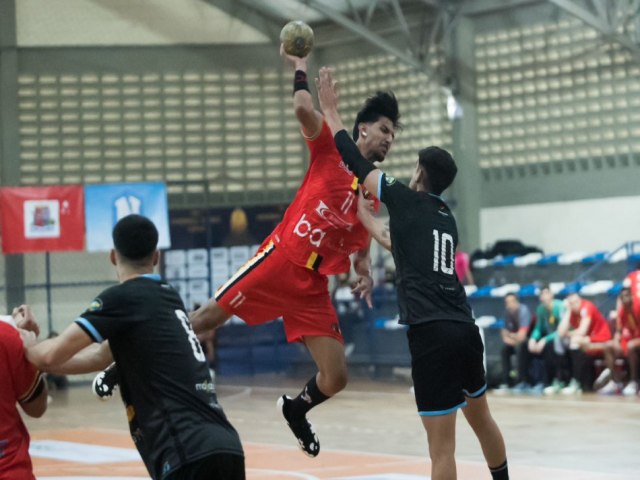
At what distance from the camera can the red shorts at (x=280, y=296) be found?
7293 millimetres

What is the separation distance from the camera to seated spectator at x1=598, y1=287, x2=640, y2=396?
1565cm

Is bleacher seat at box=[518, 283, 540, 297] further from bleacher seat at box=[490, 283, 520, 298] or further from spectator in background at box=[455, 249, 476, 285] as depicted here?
spectator in background at box=[455, 249, 476, 285]

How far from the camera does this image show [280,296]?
7.33 metres

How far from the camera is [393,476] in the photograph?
927 cm

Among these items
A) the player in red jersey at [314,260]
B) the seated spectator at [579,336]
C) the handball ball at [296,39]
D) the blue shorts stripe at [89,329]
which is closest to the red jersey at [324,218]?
the player in red jersey at [314,260]

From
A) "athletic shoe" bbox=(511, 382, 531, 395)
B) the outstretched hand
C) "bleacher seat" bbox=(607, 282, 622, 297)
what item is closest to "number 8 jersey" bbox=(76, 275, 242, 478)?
the outstretched hand

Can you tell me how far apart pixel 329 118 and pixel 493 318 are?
1245 cm

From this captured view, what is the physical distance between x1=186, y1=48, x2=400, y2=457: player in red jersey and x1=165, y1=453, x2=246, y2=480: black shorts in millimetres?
2637

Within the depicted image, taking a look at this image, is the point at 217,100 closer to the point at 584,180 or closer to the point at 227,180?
the point at 227,180

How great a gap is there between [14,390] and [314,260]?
265 centimetres

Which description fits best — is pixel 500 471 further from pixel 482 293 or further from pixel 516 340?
pixel 482 293

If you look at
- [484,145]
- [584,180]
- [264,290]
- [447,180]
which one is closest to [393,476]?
[264,290]

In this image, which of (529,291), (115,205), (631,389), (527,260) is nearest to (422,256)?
(631,389)

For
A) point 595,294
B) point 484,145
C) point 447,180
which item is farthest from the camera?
point 484,145
